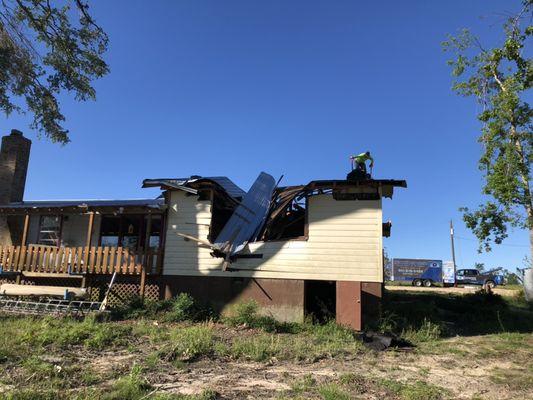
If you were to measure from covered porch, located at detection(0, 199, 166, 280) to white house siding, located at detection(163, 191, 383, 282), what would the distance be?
7.01ft

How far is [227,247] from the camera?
47.7 ft

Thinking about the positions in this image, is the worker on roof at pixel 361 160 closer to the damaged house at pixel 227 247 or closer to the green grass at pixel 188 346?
the damaged house at pixel 227 247

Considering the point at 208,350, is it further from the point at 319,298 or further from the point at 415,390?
the point at 319,298

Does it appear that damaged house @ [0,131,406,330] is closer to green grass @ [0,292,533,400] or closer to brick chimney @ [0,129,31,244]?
green grass @ [0,292,533,400]

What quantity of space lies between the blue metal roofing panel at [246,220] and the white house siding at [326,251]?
1.67ft

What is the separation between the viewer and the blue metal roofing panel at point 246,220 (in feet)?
48.3

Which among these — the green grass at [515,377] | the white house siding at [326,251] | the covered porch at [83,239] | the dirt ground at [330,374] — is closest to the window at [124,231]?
the covered porch at [83,239]

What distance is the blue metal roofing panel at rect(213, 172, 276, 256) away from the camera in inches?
579

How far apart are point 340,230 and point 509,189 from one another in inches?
430

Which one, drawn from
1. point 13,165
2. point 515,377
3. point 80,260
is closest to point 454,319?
point 515,377

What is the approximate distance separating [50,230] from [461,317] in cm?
1703

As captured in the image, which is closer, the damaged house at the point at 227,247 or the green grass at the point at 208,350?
the green grass at the point at 208,350

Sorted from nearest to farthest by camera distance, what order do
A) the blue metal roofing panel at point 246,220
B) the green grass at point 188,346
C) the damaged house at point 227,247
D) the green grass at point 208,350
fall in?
the green grass at point 208,350, the green grass at point 188,346, the damaged house at point 227,247, the blue metal roofing panel at point 246,220

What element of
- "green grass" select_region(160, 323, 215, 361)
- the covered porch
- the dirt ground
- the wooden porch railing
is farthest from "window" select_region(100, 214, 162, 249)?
the dirt ground
